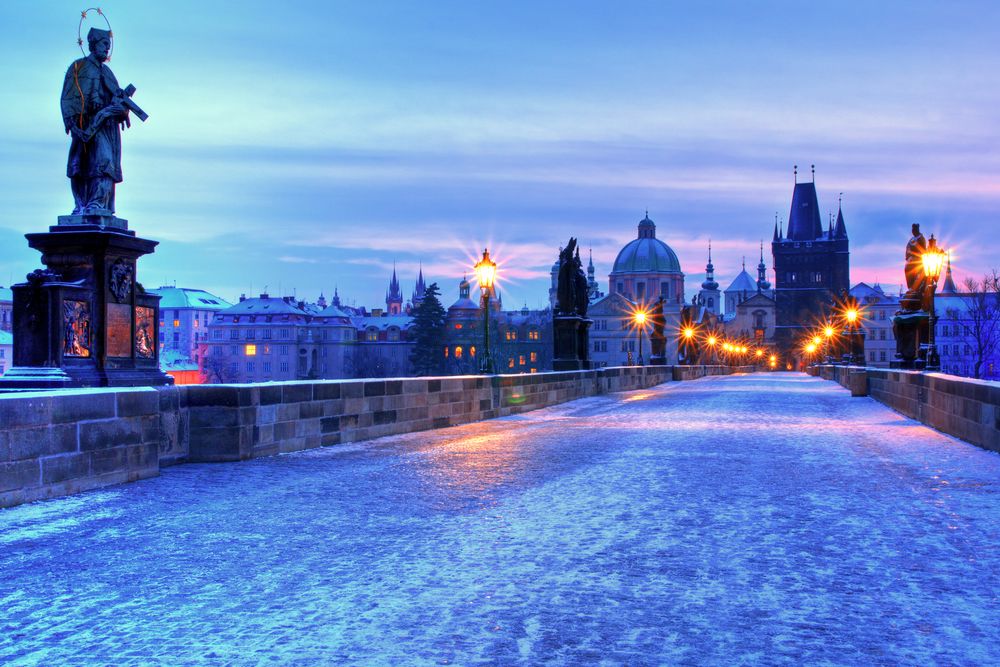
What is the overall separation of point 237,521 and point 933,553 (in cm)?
456

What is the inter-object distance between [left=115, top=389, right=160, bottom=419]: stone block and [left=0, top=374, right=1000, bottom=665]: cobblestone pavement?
26.9 inches

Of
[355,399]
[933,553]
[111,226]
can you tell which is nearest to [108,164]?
[111,226]

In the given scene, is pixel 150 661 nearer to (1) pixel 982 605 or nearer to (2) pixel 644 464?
(1) pixel 982 605

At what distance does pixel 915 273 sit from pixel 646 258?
142 meters

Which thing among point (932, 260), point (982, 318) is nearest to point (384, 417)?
point (932, 260)

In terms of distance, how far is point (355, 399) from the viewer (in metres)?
13.8

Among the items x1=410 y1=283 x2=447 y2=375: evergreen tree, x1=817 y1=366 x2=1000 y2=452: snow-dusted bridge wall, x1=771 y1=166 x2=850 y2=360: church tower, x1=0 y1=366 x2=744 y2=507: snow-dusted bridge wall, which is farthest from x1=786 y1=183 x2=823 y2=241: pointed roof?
x1=0 y1=366 x2=744 y2=507: snow-dusted bridge wall

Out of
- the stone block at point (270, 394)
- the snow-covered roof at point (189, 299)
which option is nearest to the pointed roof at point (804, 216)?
the snow-covered roof at point (189, 299)

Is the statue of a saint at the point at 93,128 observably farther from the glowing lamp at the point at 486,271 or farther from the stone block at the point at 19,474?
the glowing lamp at the point at 486,271

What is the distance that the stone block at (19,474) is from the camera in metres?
7.47

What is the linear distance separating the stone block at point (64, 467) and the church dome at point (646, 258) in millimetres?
158398

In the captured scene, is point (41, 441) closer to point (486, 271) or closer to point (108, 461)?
point (108, 461)

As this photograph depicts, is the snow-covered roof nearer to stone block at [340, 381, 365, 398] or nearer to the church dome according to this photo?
the church dome

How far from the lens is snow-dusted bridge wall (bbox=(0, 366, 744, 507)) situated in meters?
7.76
